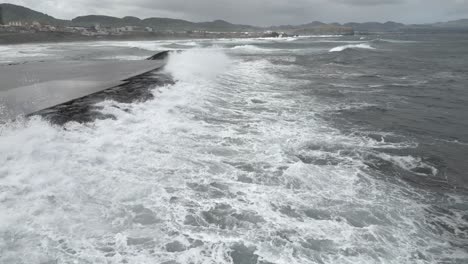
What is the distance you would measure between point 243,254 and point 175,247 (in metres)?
0.89

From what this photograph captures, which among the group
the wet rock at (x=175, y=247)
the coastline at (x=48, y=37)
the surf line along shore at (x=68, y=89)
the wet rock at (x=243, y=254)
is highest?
the coastline at (x=48, y=37)

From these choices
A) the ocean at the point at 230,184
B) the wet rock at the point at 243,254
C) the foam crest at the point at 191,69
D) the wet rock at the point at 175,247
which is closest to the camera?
the wet rock at the point at 243,254

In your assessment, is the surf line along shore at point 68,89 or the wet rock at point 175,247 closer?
the wet rock at point 175,247

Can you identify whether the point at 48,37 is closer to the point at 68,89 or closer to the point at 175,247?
the point at 68,89

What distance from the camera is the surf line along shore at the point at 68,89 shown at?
404 inches

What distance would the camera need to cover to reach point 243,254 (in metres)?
4.58

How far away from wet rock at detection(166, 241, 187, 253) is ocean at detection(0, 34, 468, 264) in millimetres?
23

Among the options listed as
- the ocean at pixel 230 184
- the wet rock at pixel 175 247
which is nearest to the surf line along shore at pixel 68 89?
the ocean at pixel 230 184

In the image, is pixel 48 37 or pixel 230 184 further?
pixel 48 37

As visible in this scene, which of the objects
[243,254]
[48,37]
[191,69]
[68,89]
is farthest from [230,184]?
[48,37]

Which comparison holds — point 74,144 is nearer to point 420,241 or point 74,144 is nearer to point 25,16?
point 420,241

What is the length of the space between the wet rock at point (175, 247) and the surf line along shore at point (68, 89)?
6.23 meters

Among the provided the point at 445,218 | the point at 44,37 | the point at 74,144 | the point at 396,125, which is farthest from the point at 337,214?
the point at 44,37

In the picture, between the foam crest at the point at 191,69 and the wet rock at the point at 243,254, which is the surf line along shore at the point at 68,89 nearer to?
the foam crest at the point at 191,69
